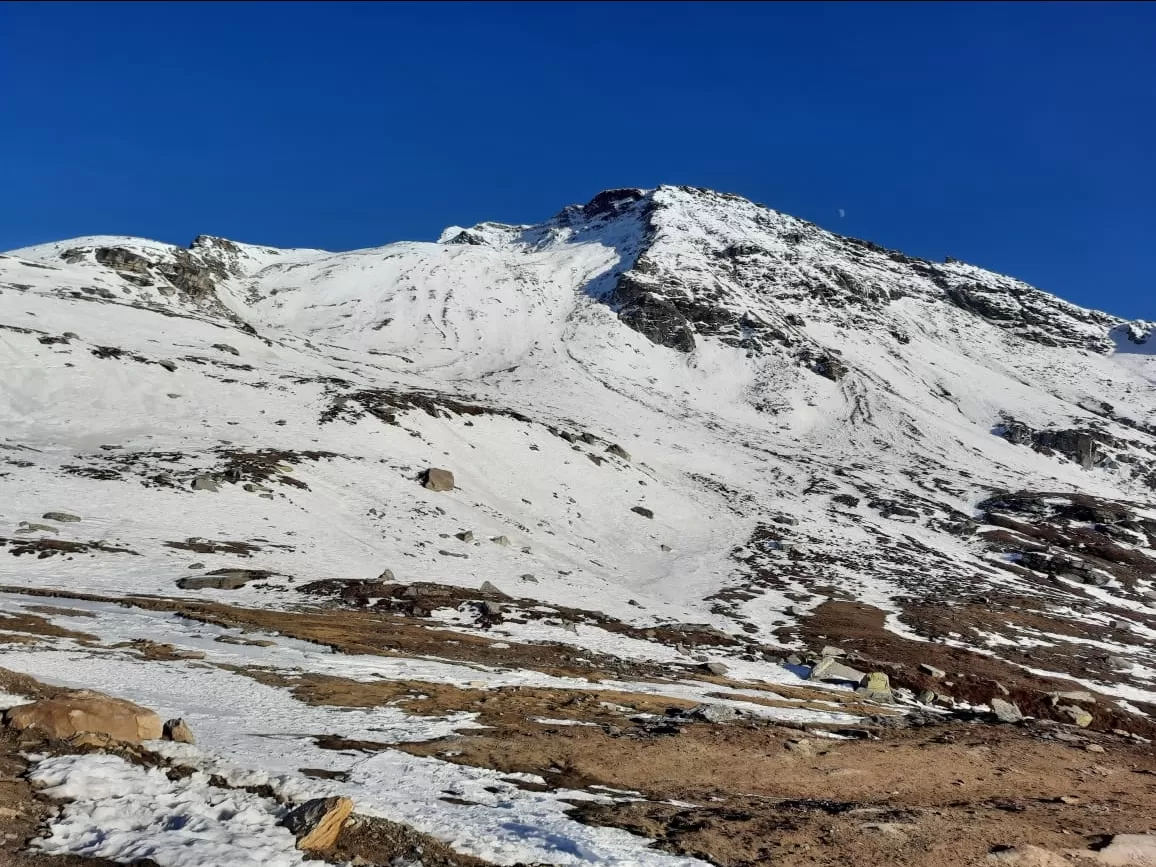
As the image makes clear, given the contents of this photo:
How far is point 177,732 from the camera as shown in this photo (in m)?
11.0

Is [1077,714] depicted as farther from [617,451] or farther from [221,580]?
[617,451]

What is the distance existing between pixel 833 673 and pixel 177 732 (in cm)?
2242

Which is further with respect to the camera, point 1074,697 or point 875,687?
point 1074,697

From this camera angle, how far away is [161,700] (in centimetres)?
1362

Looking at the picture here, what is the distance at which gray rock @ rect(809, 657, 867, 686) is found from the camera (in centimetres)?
2652

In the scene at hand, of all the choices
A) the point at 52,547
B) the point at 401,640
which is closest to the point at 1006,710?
the point at 401,640

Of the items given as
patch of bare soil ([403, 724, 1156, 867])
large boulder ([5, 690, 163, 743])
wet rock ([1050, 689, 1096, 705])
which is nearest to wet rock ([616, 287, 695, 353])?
wet rock ([1050, 689, 1096, 705])

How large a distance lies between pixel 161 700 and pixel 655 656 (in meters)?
17.3

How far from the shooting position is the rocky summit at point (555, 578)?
10484mm

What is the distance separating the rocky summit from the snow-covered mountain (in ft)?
1.50

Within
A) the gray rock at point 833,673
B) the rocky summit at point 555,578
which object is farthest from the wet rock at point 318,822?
the gray rock at point 833,673

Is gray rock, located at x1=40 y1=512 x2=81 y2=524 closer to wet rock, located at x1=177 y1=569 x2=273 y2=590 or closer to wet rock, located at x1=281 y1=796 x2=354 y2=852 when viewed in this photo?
wet rock, located at x1=177 y1=569 x2=273 y2=590

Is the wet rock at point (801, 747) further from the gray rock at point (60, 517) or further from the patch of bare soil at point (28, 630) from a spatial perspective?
the gray rock at point (60, 517)

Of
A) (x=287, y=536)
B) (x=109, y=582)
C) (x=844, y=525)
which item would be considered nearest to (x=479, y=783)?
(x=109, y=582)
